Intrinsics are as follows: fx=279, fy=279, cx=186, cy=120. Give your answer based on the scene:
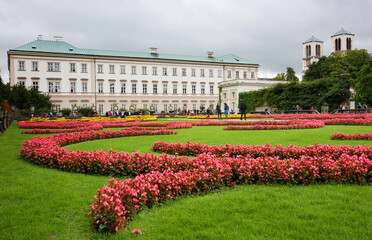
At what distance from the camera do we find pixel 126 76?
56750 mm

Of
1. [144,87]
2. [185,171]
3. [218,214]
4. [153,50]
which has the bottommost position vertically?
[218,214]

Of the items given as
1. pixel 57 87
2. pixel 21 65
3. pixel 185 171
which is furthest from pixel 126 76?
pixel 185 171

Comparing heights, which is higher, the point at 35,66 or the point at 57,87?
the point at 35,66

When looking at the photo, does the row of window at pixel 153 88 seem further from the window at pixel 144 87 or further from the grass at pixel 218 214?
the grass at pixel 218 214

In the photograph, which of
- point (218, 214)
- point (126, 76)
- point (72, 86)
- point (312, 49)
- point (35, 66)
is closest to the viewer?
point (218, 214)

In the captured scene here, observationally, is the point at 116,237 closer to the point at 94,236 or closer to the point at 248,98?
the point at 94,236

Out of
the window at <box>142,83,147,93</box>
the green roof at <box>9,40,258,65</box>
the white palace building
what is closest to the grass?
the white palace building

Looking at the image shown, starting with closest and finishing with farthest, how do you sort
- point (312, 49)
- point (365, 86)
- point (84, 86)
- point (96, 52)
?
point (365, 86) < point (84, 86) < point (96, 52) < point (312, 49)

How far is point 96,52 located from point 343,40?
259ft

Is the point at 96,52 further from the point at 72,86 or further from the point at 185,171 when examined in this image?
the point at 185,171

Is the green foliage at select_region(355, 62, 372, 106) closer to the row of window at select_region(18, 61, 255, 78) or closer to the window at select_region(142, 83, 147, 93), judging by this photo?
the row of window at select_region(18, 61, 255, 78)

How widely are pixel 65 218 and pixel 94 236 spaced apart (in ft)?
2.10

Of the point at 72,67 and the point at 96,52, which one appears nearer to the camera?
the point at 72,67

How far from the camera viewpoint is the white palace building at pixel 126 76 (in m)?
50.0
